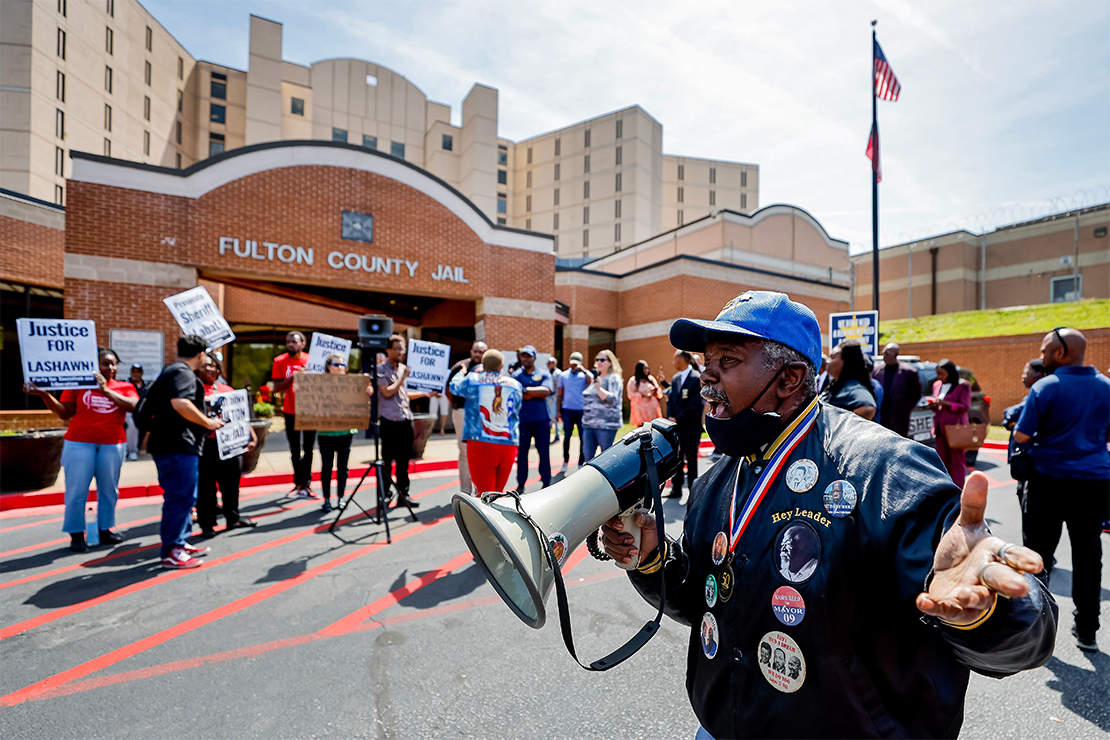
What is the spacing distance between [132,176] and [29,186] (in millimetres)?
24567

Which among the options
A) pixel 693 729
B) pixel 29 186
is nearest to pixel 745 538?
pixel 693 729

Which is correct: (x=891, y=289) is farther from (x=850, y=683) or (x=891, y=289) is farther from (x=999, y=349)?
(x=850, y=683)

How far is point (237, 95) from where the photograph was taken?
129 ft

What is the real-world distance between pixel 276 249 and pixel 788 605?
545 inches

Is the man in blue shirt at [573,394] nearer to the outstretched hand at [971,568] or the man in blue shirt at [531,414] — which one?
the man in blue shirt at [531,414]

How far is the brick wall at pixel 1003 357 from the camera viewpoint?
16.8 m

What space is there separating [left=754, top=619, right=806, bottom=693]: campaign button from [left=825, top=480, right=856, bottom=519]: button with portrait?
0.29m

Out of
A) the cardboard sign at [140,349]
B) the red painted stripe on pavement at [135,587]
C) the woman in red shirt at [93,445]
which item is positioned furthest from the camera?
the cardboard sign at [140,349]

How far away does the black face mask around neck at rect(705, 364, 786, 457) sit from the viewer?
4.44ft

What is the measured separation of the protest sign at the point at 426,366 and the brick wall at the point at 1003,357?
1890cm

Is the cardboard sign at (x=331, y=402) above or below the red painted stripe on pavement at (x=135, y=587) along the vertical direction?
above

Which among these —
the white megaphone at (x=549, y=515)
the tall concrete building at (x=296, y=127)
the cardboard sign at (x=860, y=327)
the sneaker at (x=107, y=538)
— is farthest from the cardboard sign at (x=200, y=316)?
the tall concrete building at (x=296, y=127)

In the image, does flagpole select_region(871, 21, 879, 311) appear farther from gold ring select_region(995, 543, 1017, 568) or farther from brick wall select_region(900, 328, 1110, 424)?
gold ring select_region(995, 543, 1017, 568)

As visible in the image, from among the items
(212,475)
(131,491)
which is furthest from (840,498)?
(131,491)
